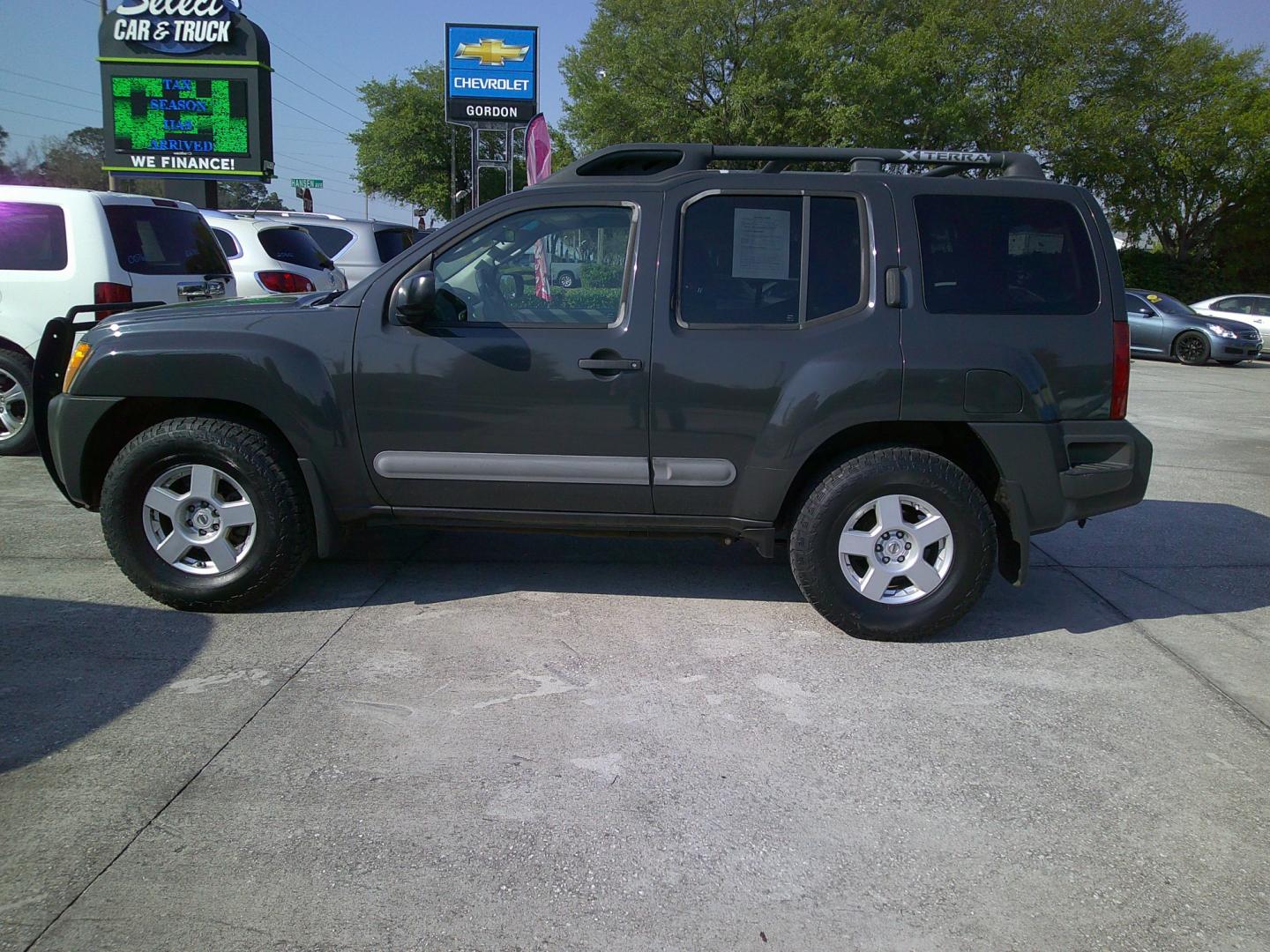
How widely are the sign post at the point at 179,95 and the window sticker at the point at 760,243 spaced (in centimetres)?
1663

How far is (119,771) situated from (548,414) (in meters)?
2.09

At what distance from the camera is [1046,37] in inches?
1149

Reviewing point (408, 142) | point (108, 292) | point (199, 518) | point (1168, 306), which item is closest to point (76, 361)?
point (199, 518)

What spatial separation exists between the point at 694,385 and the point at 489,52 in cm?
2200

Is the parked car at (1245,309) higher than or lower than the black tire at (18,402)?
higher

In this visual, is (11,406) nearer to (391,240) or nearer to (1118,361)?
(391,240)

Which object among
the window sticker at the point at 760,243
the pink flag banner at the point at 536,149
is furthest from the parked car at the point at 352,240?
the window sticker at the point at 760,243

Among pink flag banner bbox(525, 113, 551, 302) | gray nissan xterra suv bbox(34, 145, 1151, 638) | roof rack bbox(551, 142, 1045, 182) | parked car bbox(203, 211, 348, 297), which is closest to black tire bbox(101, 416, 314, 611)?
gray nissan xterra suv bbox(34, 145, 1151, 638)

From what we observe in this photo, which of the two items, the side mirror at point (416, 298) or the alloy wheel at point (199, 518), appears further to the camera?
the alloy wheel at point (199, 518)

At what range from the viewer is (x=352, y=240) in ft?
43.1

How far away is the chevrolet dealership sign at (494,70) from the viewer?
76.0 ft

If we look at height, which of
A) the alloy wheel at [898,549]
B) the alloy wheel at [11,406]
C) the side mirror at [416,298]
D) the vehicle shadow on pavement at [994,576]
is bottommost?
the vehicle shadow on pavement at [994,576]

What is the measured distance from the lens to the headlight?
461 cm

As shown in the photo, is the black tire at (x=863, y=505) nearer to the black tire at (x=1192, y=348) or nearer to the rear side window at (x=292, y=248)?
the rear side window at (x=292, y=248)
